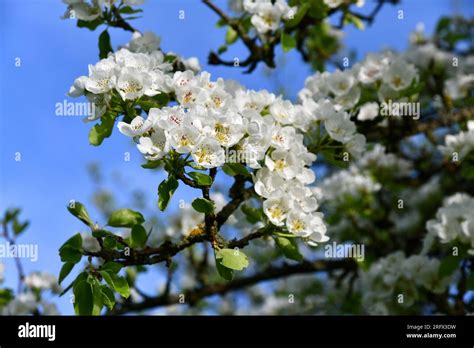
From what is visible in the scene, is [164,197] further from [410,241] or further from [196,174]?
[410,241]

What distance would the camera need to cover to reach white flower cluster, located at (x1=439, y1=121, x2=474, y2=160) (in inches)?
114

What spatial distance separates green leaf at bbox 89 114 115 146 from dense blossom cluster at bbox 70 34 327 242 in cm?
6

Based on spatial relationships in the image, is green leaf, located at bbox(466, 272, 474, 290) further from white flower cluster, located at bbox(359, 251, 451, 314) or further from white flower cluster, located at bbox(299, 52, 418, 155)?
white flower cluster, located at bbox(299, 52, 418, 155)

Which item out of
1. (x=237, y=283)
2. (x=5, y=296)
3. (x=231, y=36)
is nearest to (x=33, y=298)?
(x=5, y=296)

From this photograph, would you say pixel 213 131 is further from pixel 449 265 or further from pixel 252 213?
pixel 449 265

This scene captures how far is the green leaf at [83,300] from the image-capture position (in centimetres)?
205

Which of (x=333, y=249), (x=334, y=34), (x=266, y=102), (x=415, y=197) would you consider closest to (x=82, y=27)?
(x=266, y=102)

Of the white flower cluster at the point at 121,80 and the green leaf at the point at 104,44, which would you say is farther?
the green leaf at the point at 104,44

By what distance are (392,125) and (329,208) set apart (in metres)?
0.81

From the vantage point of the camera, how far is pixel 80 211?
218 cm

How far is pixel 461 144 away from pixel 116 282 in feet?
5.27

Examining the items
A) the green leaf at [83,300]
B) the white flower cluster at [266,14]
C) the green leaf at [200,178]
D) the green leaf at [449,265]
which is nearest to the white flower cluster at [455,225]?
the green leaf at [449,265]

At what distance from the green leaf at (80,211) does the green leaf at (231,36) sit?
4.14 ft

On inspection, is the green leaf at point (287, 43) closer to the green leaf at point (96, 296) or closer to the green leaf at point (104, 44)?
the green leaf at point (104, 44)
